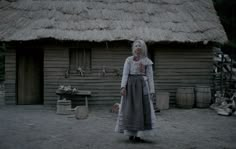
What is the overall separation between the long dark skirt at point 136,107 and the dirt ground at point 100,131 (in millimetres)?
341

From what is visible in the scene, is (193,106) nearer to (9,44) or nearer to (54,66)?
(54,66)

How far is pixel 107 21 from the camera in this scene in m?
10.9

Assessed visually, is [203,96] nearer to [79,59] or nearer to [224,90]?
[224,90]

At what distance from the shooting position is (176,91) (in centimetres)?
1111

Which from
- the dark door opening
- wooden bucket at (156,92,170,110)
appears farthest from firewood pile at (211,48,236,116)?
the dark door opening

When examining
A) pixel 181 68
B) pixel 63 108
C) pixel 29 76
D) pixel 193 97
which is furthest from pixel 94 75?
pixel 193 97

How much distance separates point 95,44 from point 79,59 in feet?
2.57

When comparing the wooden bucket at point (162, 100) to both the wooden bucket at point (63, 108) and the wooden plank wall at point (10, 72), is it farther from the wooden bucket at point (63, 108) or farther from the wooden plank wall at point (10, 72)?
the wooden plank wall at point (10, 72)

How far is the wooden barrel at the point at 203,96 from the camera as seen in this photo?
10.7 metres

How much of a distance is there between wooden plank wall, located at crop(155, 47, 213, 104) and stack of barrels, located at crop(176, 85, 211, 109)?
0.75 meters

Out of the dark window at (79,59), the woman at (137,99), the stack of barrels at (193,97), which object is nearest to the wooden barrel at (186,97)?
the stack of barrels at (193,97)

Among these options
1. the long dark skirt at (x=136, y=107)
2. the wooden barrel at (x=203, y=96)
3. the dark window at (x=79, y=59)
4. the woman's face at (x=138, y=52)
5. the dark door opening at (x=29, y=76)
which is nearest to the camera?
the long dark skirt at (x=136, y=107)

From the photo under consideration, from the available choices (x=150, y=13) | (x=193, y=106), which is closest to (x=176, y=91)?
(x=193, y=106)

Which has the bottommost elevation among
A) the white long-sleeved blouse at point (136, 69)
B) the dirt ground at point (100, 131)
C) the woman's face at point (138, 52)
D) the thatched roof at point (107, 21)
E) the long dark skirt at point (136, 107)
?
the dirt ground at point (100, 131)
